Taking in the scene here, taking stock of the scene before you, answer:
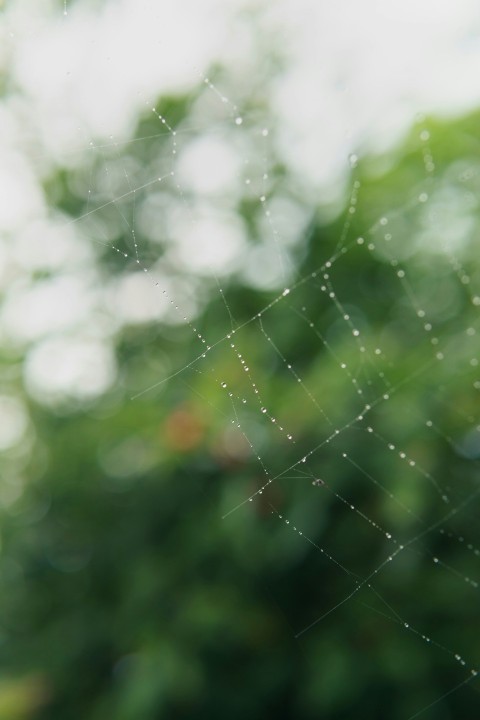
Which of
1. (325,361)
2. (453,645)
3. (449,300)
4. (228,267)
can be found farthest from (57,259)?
(453,645)

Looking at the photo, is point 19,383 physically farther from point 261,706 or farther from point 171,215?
point 261,706

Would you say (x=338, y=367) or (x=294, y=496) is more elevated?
(x=338, y=367)

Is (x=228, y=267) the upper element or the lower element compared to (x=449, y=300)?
upper

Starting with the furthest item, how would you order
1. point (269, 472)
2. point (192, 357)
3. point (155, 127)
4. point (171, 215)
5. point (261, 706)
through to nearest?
1. point (155, 127)
2. point (171, 215)
3. point (192, 357)
4. point (261, 706)
5. point (269, 472)

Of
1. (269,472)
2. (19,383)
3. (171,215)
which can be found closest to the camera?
(269,472)

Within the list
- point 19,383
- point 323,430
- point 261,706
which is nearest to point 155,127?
point 19,383

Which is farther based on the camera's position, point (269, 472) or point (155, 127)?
point (155, 127)

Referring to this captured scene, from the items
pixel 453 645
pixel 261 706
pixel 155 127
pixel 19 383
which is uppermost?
pixel 155 127
